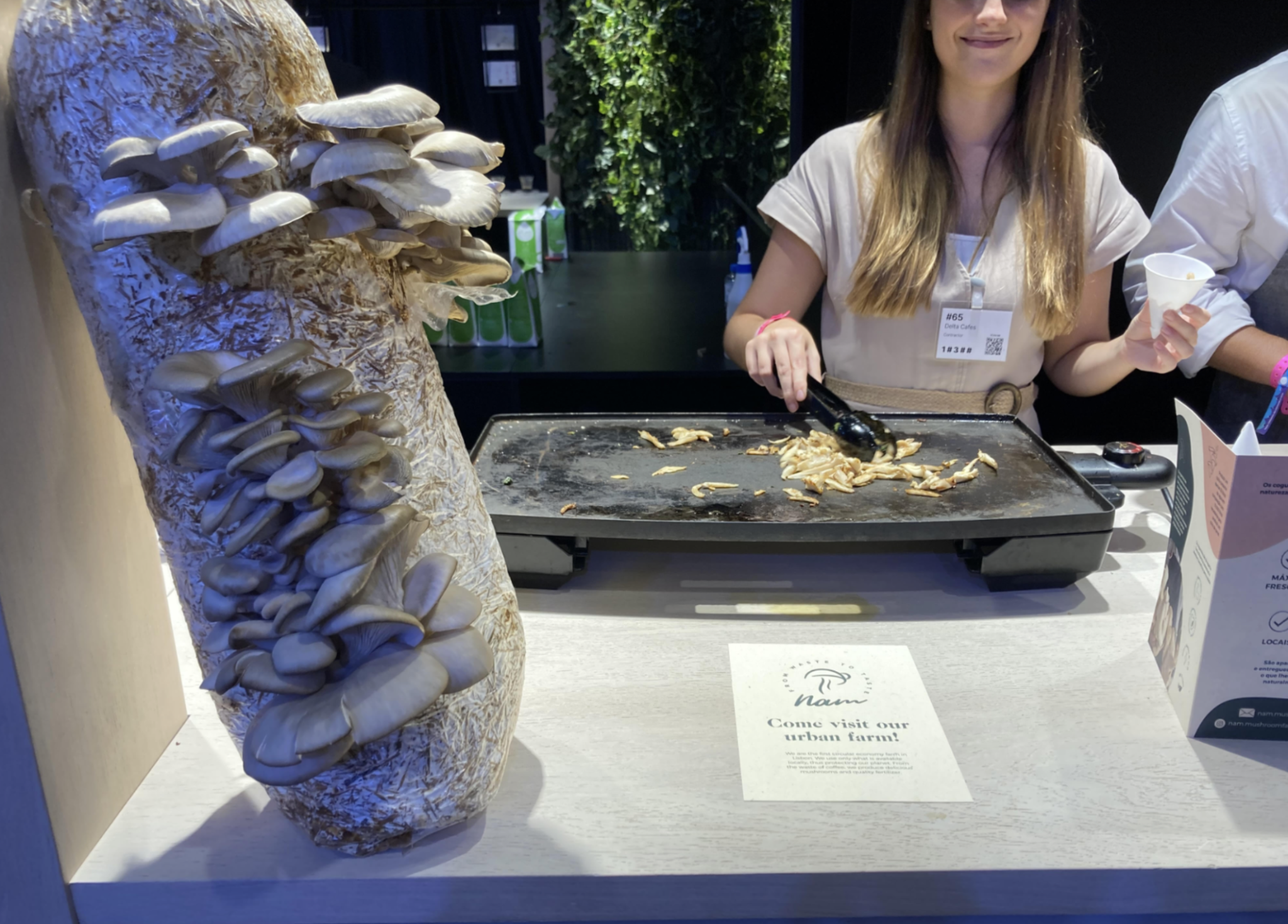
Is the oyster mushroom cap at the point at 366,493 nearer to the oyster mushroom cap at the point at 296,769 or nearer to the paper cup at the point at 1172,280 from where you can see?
the oyster mushroom cap at the point at 296,769

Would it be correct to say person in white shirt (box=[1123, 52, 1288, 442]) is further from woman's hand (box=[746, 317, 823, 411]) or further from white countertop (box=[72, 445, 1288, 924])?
white countertop (box=[72, 445, 1288, 924])

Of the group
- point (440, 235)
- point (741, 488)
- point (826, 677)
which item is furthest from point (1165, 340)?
point (440, 235)

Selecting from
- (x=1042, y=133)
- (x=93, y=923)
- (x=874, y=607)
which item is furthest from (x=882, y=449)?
(x=93, y=923)

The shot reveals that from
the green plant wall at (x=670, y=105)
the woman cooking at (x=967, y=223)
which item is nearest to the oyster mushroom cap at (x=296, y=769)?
the woman cooking at (x=967, y=223)

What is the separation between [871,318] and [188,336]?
140cm

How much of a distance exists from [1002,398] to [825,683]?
1036 millimetres

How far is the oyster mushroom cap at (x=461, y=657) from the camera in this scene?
1.94ft

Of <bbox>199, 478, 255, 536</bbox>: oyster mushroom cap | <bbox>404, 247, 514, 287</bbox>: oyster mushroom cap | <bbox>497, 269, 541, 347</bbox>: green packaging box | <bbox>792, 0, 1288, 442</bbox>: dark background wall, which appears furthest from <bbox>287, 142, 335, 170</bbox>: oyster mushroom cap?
<bbox>497, 269, 541, 347</bbox>: green packaging box

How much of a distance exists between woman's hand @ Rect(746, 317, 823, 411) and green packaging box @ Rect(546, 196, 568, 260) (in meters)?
1.62

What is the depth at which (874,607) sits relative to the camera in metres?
1.08

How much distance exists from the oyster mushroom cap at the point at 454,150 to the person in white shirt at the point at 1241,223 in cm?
145

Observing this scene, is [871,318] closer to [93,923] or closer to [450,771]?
[450,771]

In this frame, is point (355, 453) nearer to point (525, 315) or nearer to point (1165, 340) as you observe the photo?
point (1165, 340)

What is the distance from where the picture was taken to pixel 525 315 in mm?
2656
